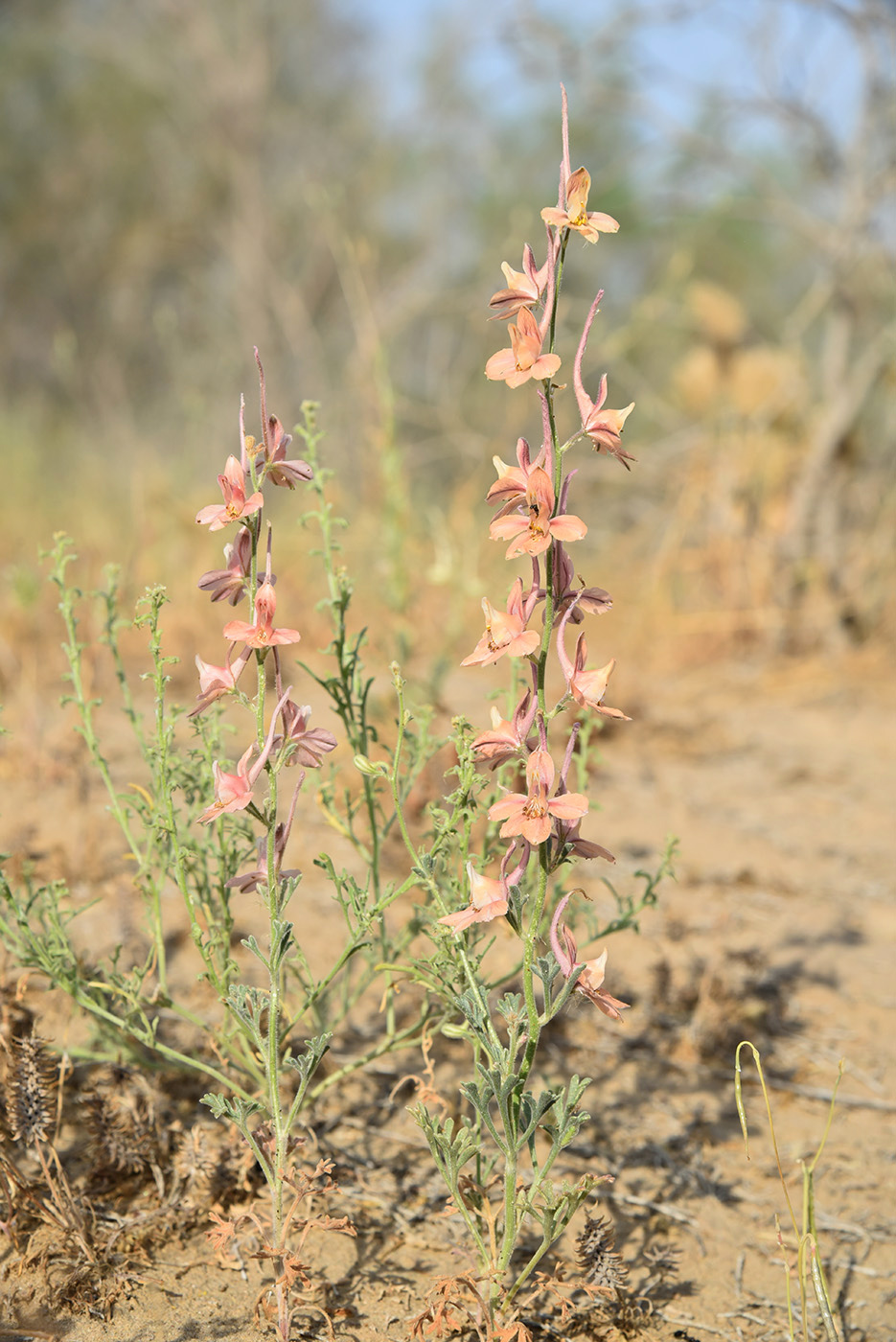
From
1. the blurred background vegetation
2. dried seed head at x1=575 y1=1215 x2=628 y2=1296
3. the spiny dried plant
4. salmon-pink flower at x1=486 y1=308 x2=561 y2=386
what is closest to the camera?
salmon-pink flower at x1=486 y1=308 x2=561 y2=386

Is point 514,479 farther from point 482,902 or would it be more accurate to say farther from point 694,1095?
point 694,1095

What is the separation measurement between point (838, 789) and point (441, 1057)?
2339 millimetres

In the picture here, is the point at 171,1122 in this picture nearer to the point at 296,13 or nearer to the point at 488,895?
the point at 488,895

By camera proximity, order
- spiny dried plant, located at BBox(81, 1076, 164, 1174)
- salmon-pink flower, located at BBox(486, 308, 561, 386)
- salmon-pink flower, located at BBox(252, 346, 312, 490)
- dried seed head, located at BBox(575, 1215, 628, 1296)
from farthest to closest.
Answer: spiny dried plant, located at BBox(81, 1076, 164, 1174) → dried seed head, located at BBox(575, 1215, 628, 1296) → salmon-pink flower, located at BBox(252, 346, 312, 490) → salmon-pink flower, located at BBox(486, 308, 561, 386)

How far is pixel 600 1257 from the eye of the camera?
1518 mm

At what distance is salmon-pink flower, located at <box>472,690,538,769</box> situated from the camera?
1.28 meters

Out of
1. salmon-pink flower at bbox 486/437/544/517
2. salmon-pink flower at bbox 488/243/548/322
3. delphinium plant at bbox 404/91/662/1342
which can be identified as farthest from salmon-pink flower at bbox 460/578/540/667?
salmon-pink flower at bbox 488/243/548/322

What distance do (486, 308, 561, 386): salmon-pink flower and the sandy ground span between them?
44.1 inches

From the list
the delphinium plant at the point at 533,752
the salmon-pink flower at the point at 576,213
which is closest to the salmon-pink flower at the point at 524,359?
the delphinium plant at the point at 533,752

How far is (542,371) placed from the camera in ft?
4.04

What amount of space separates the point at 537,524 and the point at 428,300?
15.9ft

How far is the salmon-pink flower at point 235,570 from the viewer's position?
51.9 inches

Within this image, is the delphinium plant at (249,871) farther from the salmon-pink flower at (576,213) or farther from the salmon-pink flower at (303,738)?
the salmon-pink flower at (576,213)

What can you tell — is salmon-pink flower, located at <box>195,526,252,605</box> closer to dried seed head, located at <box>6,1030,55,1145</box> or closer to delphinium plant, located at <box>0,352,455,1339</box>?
delphinium plant, located at <box>0,352,455,1339</box>
